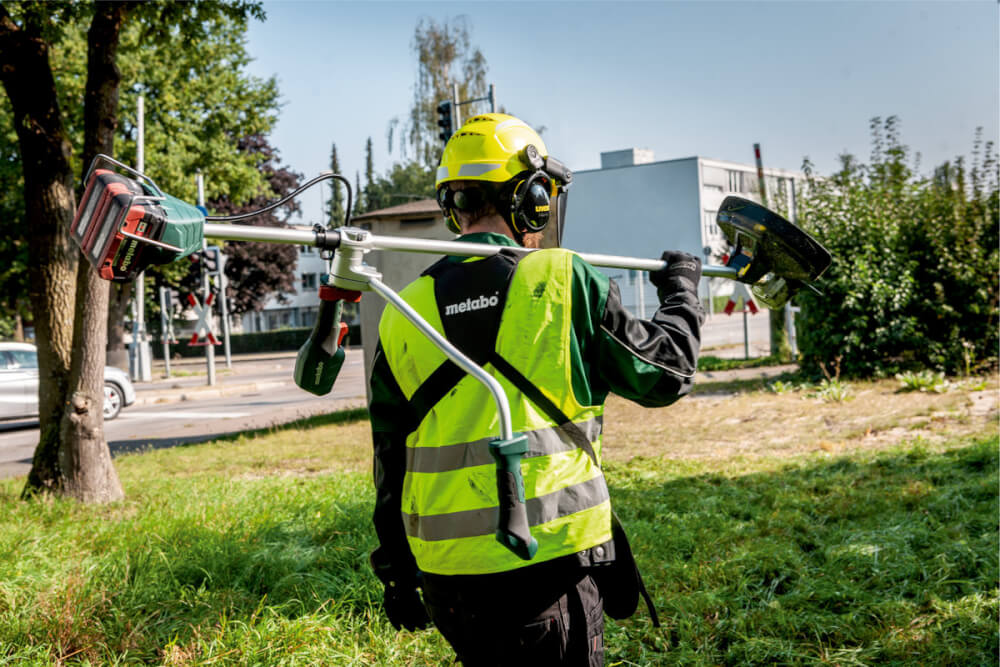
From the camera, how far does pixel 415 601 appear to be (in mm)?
2336

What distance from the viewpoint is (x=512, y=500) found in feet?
5.37

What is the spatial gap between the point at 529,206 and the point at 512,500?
2.84 ft

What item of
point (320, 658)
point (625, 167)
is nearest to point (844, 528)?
point (320, 658)

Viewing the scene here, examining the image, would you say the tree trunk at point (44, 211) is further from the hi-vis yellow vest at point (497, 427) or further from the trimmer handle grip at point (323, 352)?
the hi-vis yellow vest at point (497, 427)

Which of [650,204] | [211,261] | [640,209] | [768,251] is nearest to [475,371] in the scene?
[768,251]

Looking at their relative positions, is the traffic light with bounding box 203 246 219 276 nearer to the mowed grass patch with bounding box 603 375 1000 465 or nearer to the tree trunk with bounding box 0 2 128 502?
the mowed grass patch with bounding box 603 375 1000 465

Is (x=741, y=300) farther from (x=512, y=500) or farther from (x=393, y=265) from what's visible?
(x=512, y=500)

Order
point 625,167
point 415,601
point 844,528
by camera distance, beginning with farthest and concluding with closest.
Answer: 1. point 625,167
2. point 844,528
3. point 415,601

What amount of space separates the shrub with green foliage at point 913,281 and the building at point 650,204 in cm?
3699

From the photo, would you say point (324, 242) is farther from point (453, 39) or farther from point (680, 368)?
point (453, 39)

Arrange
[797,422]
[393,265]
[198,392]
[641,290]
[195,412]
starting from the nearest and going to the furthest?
[797,422] → [393,265] → [195,412] → [198,392] → [641,290]

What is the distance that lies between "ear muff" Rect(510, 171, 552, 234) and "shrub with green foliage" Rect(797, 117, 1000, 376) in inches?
392

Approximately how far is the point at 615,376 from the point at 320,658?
2178 millimetres

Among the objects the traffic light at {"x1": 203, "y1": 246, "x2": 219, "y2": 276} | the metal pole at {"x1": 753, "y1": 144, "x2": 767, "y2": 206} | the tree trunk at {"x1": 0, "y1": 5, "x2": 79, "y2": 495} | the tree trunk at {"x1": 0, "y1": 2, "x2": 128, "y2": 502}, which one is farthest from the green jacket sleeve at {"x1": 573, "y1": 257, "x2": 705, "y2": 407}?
the traffic light at {"x1": 203, "y1": 246, "x2": 219, "y2": 276}
